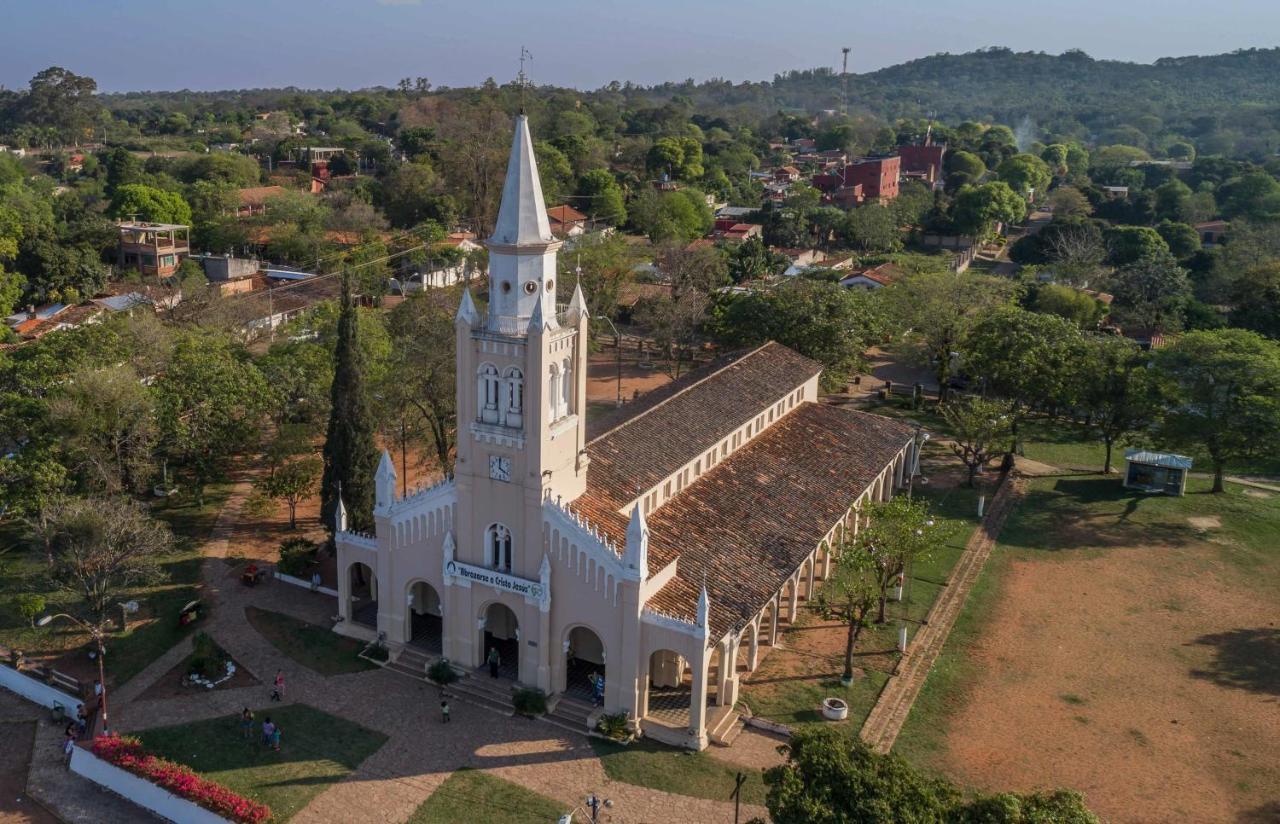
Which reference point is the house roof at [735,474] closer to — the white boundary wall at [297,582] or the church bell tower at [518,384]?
the church bell tower at [518,384]

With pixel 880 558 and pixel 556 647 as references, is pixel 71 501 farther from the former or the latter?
pixel 880 558

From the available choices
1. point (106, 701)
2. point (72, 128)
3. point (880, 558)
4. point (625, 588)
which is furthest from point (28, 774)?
point (72, 128)

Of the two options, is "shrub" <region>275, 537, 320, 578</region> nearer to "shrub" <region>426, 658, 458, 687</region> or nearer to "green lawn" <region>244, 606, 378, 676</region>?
"green lawn" <region>244, 606, 378, 676</region>

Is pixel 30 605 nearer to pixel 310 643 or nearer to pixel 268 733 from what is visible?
pixel 310 643

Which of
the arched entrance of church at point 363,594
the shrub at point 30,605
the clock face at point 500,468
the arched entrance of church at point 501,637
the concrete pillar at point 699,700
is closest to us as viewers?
the concrete pillar at point 699,700

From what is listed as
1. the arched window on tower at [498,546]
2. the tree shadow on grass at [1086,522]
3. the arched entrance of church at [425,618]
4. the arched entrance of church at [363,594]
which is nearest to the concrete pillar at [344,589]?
the arched entrance of church at [363,594]

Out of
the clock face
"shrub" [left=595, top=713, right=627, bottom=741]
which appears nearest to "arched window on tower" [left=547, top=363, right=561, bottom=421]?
the clock face

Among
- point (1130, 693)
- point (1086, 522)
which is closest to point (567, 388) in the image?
point (1130, 693)

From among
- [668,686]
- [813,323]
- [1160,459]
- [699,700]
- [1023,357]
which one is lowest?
[668,686]
